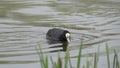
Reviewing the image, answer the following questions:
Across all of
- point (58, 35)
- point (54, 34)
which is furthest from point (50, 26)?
point (58, 35)

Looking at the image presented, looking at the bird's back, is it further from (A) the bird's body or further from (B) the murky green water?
(B) the murky green water

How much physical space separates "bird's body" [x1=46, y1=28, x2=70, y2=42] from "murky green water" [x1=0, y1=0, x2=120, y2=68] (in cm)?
16

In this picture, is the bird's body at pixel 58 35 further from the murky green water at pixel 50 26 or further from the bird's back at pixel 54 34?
the murky green water at pixel 50 26

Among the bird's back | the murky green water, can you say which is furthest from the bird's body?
the murky green water

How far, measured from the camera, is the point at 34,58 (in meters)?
8.91

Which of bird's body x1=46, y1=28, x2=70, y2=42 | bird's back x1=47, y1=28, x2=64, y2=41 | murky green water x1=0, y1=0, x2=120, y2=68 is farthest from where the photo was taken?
bird's back x1=47, y1=28, x2=64, y2=41

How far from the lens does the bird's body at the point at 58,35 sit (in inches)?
419

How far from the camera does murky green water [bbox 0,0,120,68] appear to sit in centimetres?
929

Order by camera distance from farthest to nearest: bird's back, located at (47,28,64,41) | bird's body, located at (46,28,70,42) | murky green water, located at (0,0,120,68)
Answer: bird's back, located at (47,28,64,41), bird's body, located at (46,28,70,42), murky green water, located at (0,0,120,68)

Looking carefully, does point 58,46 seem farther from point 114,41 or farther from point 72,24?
point 72,24

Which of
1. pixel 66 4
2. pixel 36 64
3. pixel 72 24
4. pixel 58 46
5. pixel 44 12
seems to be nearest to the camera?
pixel 36 64

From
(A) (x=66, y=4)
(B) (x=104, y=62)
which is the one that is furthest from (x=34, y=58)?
(A) (x=66, y=4)

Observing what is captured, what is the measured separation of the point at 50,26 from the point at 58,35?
61.5 inches

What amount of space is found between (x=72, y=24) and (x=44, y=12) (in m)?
1.83
